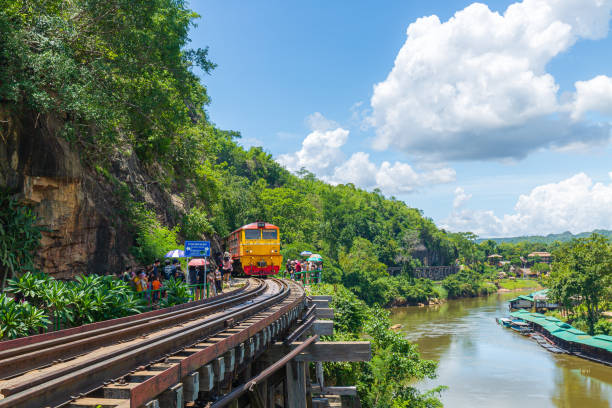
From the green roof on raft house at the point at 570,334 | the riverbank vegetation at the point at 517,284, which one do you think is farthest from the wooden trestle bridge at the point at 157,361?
the riverbank vegetation at the point at 517,284

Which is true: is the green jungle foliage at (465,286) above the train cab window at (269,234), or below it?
below

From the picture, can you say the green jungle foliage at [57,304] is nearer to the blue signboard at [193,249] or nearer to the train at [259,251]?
the blue signboard at [193,249]

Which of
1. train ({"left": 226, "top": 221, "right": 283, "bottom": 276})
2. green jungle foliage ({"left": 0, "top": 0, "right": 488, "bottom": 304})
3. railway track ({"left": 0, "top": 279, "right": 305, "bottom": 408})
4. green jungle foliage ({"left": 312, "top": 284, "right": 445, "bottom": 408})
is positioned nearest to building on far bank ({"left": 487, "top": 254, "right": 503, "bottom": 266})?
green jungle foliage ({"left": 0, "top": 0, "right": 488, "bottom": 304})

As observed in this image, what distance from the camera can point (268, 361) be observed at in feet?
35.0

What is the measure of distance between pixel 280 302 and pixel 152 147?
16.0 m

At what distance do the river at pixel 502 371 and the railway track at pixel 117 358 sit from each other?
68.5ft

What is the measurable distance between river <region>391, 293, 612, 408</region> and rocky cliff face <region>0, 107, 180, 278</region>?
20.2 metres

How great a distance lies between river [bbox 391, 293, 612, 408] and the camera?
25703mm

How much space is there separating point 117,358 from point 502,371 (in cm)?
3181

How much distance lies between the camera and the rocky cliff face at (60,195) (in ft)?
42.4

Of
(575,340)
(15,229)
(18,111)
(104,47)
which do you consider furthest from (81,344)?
(575,340)

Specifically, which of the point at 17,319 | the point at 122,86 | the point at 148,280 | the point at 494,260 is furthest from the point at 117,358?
the point at 494,260

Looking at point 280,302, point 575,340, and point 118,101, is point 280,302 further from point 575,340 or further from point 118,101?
point 575,340

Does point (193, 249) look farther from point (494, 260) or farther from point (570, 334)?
point (494, 260)
